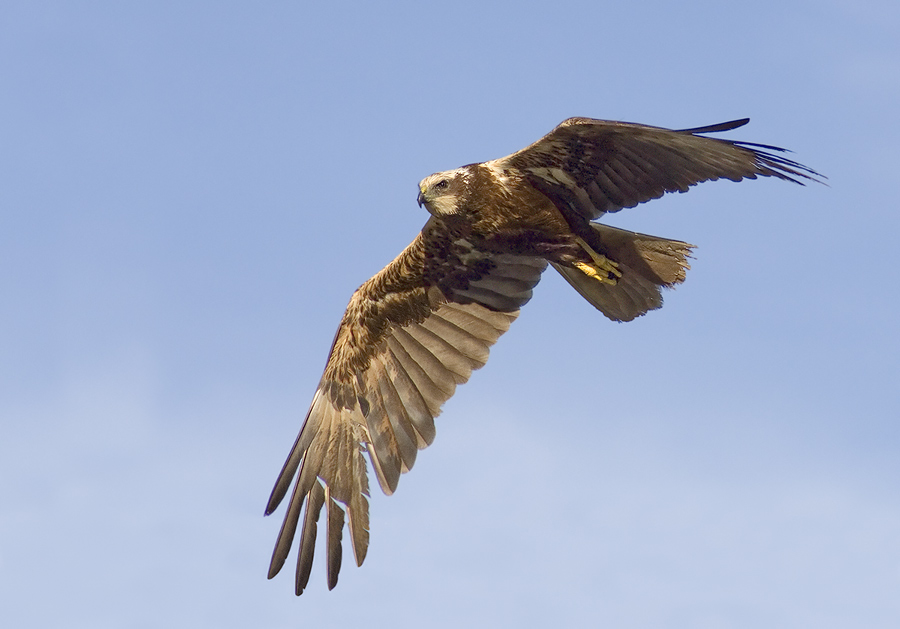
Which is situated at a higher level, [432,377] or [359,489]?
[432,377]

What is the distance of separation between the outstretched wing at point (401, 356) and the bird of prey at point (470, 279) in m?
0.01

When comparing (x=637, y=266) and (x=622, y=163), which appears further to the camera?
(x=637, y=266)

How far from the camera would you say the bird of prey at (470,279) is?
8.99m

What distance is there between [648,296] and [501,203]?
1416 mm

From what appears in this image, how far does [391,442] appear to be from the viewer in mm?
10328

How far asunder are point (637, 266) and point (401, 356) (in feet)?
7.56

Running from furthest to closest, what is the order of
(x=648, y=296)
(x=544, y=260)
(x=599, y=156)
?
(x=544, y=260), (x=648, y=296), (x=599, y=156)

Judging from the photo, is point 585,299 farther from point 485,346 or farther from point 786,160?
point 786,160

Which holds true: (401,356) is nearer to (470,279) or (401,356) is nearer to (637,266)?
(470,279)

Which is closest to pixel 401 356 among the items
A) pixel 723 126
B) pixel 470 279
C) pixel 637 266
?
pixel 470 279

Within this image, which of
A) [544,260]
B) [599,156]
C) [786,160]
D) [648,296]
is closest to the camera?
[786,160]

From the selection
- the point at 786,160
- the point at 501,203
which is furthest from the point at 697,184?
the point at 501,203

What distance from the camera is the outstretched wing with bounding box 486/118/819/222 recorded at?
8.52m

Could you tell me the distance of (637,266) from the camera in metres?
9.72
